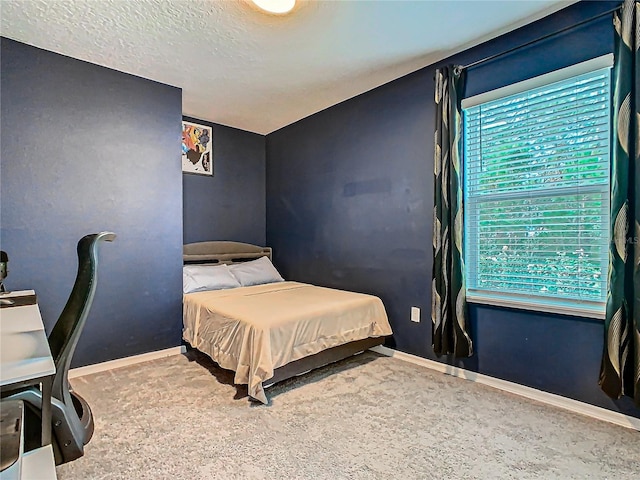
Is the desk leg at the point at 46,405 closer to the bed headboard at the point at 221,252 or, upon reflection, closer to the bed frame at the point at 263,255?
the bed frame at the point at 263,255

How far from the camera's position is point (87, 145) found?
284 centimetres

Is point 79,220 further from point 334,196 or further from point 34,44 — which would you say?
point 334,196

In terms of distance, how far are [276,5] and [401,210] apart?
6.12 feet

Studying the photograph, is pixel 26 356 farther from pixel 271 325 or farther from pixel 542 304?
pixel 542 304

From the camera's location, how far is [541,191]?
2324 mm

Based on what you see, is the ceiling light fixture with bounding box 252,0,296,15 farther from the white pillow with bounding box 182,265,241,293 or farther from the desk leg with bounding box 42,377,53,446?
the white pillow with bounding box 182,265,241,293

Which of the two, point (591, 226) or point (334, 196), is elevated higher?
point (334, 196)

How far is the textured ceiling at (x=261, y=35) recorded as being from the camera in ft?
Result: 7.09

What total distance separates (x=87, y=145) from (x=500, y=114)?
324 cm

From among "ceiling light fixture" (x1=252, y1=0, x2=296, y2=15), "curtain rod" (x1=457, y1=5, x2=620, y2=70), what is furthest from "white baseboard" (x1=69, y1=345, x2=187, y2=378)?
"curtain rod" (x1=457, y1=5, x2=620, y2=70)

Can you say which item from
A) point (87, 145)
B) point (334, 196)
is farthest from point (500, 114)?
point (87, 145)

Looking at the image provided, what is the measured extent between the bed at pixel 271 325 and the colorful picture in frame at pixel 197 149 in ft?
4.01

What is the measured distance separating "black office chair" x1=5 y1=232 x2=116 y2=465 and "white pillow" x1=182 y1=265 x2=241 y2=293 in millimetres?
1938

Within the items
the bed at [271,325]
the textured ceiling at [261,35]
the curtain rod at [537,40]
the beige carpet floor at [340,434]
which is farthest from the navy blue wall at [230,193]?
the curtain rod at [537,40]
